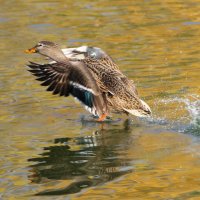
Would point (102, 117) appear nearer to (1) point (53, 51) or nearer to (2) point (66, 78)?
(2) point (66, 78)

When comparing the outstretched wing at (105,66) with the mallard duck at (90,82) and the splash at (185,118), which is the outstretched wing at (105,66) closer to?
the mallard duck at (90,82)

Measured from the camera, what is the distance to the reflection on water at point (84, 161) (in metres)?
7.07

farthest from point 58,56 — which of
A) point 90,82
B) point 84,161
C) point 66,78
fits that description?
point 84,161

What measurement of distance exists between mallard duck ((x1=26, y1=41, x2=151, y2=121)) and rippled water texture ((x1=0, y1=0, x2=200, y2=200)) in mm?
232

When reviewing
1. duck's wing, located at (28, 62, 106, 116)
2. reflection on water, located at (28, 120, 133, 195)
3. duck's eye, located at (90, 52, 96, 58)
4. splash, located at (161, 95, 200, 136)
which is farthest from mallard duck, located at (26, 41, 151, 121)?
splash, located at (161, 95, 200, 136)

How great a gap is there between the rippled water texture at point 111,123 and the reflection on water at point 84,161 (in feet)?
0.03

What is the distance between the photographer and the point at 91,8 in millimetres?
16797

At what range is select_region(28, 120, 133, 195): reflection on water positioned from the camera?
23.2ft

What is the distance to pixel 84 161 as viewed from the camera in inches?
302

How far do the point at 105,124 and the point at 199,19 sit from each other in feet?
20.3

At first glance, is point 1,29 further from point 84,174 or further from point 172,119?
point 84,174

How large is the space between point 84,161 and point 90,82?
147cm

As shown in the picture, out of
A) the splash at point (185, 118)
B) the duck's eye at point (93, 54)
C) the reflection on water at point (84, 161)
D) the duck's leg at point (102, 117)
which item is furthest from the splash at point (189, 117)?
the duck's eye at point (93, 54)

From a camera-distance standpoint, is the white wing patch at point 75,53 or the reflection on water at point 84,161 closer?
the reflection on water at point 84,161
